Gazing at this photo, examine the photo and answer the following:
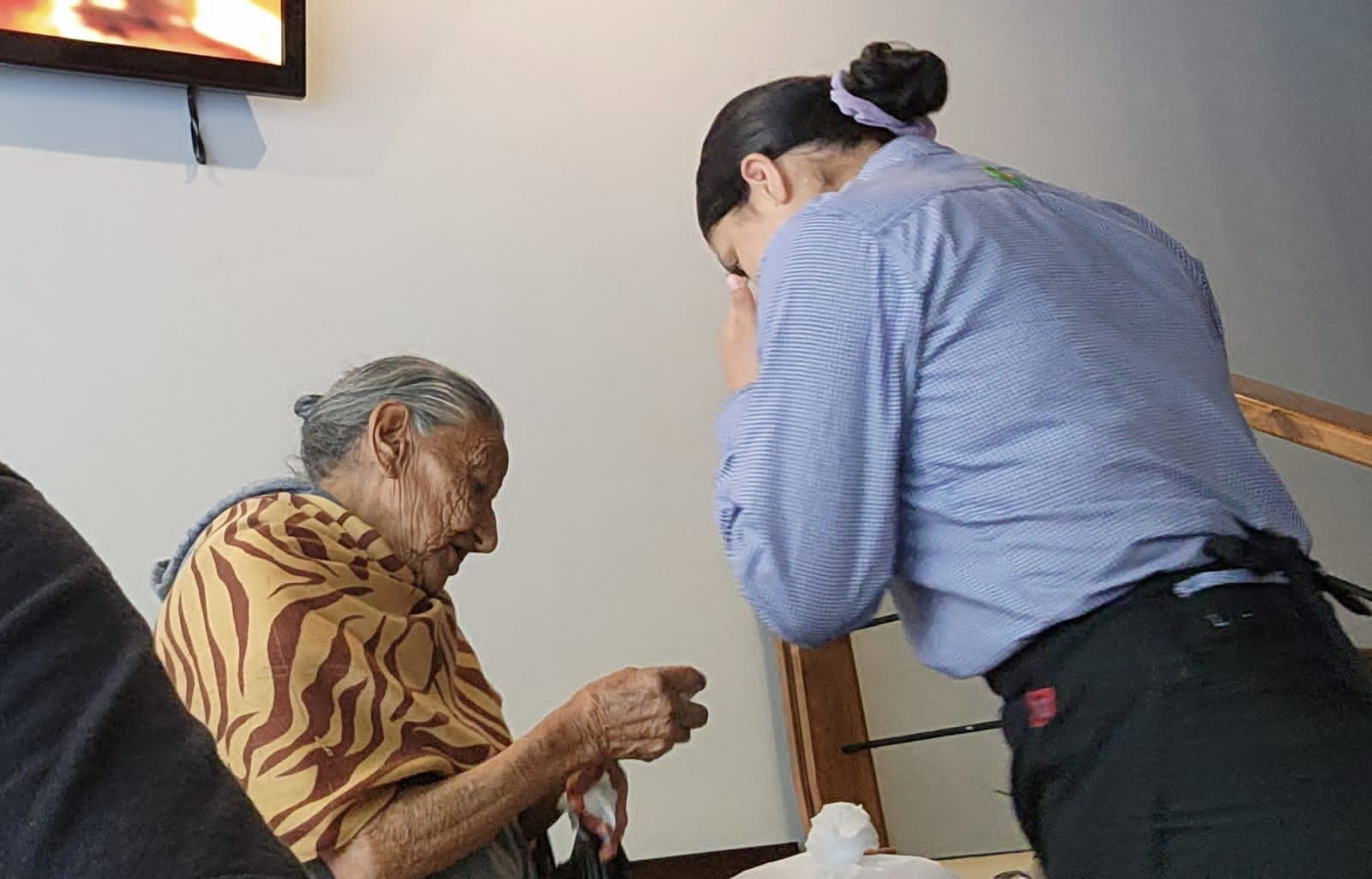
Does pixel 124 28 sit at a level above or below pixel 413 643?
above

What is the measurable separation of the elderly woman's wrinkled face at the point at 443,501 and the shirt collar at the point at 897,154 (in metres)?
0.60

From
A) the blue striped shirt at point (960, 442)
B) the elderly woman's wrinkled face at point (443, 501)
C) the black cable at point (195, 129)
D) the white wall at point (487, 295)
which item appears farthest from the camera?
the black cable at point (195, 129)

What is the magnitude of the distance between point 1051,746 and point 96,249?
1.61m

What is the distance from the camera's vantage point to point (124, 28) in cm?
195

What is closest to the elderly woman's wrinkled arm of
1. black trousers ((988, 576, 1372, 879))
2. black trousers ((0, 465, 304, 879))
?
black trousers ((988, 576, 1372, 879))

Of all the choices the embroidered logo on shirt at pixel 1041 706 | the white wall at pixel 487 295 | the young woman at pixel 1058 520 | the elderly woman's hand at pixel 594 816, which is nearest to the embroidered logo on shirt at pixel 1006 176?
the young woman at pixel 1058 520

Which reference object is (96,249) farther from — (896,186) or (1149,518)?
(1149,518)

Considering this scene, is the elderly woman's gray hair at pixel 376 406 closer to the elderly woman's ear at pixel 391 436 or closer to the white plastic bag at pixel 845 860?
the elderly woman's ear at pixel 391 436

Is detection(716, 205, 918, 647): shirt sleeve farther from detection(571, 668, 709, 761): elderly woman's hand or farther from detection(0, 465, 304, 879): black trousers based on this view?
detection(0, 465, 304, 879): black trousers

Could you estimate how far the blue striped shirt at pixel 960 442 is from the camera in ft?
2.89

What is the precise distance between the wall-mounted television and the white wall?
0.16 feet

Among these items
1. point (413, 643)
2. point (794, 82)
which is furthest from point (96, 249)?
point (794, 82)

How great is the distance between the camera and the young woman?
2.64 feet

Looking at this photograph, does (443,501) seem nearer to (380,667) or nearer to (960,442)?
(380,667)
